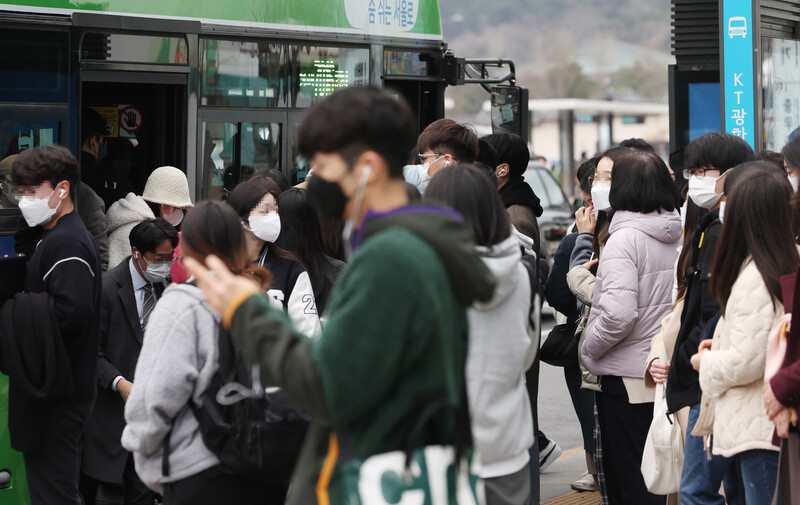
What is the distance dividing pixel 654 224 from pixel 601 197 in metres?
0.74

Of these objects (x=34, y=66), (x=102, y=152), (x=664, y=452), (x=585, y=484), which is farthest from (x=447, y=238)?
(x=102, y=152)

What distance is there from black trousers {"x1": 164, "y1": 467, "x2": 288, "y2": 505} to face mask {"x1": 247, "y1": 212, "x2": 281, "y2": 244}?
1.27 m

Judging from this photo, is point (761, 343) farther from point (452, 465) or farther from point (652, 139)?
point (652, 139)

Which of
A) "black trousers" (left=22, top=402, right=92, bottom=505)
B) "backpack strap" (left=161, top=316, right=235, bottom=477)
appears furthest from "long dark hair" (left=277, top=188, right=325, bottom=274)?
"backpack strap" (left=161, top=316, right=235, bottom=477)

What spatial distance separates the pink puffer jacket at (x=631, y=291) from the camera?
17.6 ft

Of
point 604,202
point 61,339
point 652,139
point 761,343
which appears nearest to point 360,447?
point 761,343

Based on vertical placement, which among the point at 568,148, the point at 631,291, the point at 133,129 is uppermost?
the point at 568,148

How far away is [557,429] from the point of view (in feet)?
29.4

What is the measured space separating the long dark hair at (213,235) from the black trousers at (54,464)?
1.66m

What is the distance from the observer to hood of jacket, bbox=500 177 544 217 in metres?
6.06

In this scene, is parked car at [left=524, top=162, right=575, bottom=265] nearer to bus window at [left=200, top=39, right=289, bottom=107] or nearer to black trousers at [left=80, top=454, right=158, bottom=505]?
bus window at [left=200, top=39, right=289, bottom=107]

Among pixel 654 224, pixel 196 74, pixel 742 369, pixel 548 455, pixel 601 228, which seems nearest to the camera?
pixel 742 369

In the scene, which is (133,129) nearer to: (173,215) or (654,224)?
(173,215)

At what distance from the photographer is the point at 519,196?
20.0ft
